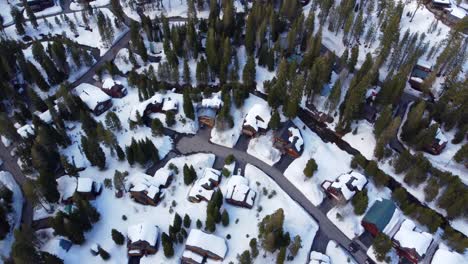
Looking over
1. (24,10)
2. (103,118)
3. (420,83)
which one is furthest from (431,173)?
(24,10)

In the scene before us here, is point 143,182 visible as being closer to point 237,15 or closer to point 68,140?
point 68,140

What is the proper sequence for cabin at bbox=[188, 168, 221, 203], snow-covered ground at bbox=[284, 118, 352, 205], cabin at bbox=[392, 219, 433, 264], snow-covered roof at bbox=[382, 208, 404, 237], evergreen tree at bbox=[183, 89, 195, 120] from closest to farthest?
cabin at bbox=[392, 219, 433, 264] < snow-covered roof at bbox=[382, 208, 404, 237] < cabin at bbox=[188, 168, 221, 203] < snow-covered ground at bbox=[284, 118, 352, 205] < evergreen tree at bbox=[183, 89, 195, 120]

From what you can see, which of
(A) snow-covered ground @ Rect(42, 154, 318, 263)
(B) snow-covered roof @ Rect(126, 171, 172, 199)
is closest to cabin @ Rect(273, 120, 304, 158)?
(A) snow-covered ground @ Rect(42, 154, 318, 263)

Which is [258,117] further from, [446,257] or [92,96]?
[446,257]

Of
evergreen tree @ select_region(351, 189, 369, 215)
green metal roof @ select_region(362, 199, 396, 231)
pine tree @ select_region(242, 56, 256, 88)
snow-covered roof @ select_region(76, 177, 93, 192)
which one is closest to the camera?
green metal roof @ select_region(362, 199, 396, 231)

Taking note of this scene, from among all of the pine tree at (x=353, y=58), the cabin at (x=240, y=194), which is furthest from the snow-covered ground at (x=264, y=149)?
the pine tree at (x=353, y=58)

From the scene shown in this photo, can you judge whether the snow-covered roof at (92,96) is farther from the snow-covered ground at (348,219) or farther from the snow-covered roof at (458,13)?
the snow-covered roof at (458,13)

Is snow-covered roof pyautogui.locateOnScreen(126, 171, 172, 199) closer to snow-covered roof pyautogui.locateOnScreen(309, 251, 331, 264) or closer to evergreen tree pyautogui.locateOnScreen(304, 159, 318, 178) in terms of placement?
evergreen tree pyautogui.locateOnScreen(304, 159, 318, 178)
